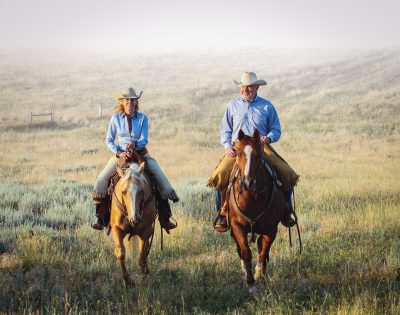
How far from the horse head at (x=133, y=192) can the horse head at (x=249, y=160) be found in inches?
58.4

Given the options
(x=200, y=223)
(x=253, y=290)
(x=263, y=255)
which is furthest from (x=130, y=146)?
(x=200, y=223)

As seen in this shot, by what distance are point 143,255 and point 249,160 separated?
2.63 m

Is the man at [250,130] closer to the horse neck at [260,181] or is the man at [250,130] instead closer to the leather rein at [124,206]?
the horse neck at [260,181]

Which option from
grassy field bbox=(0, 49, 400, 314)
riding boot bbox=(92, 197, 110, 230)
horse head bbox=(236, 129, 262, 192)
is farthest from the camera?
riding boot bbox=(92, 197, 110, 230)

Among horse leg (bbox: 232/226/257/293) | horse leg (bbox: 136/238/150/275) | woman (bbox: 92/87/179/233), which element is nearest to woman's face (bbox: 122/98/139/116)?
woman (bbox: 92/87/179/233)

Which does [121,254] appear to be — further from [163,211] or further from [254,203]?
[254,203]

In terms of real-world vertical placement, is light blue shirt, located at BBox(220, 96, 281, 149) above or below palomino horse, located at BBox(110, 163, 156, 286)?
above

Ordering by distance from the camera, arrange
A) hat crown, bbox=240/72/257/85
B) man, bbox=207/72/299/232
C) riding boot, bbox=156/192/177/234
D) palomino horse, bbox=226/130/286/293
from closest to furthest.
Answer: palomino horse, bbox=226/130/286/293, man, bbox=207/72/299/232, hat crown, bbox=240/72/257/85, riding boot, bbox=156/192/177/234

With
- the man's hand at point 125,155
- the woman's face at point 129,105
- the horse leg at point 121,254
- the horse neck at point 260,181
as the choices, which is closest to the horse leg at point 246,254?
the horse neck at point 260,181

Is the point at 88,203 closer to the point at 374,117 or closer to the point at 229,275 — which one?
the point at 229,275

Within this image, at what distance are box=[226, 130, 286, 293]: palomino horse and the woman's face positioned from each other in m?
1.97

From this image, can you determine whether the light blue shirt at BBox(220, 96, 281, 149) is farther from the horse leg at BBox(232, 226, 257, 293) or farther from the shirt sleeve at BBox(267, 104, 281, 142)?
the horse leg at BBox(232, 226, 257, 293)

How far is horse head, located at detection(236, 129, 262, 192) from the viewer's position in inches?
237

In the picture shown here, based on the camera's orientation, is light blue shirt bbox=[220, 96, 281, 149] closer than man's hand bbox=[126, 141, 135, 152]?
No
